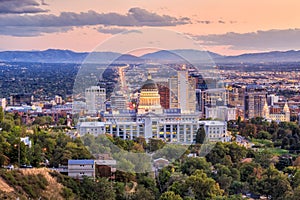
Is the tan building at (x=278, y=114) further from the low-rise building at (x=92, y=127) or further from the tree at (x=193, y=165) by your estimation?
the tree at (x=193, y=165)

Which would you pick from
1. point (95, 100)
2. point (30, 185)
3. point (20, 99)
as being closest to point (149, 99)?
point (95, 100)

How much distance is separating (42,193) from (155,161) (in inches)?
86.1

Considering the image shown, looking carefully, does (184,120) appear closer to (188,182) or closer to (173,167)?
(173,167)

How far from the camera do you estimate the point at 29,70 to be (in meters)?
38.5

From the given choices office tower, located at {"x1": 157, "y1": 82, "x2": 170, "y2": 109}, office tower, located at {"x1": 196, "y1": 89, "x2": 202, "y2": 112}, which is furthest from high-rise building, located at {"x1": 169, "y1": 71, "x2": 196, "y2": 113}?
office tower, located at {"x1": 196, "y1": 89, "x2": 202, "y2": 112}

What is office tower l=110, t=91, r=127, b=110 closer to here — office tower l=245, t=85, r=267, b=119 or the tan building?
the tan building

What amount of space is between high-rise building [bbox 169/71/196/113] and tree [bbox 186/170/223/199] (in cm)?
520

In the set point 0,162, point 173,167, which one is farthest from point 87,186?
point 173,167

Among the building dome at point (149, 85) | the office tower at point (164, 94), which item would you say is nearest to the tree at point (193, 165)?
the building dome at point (149, 85)

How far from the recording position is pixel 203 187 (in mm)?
8281

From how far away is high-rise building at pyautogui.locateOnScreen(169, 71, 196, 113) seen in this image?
46.0 feet

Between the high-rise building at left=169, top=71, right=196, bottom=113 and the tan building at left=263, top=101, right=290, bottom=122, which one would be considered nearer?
the high-rise building at left=169, top=71, right=196, bottom=113

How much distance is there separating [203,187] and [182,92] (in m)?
6.91

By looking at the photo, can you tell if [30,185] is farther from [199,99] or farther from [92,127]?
[199,99]
